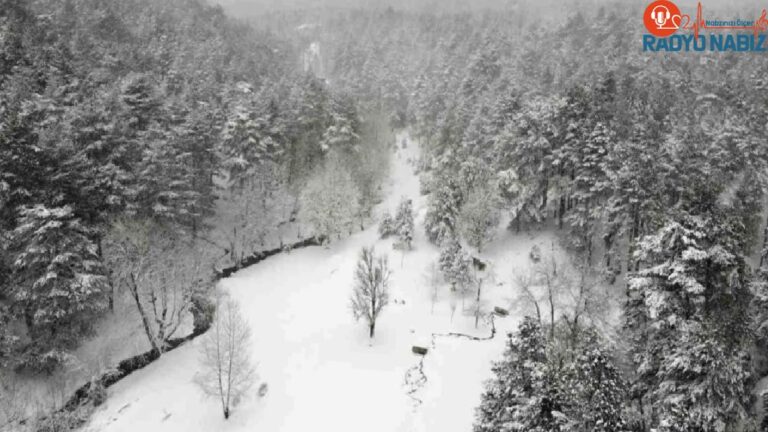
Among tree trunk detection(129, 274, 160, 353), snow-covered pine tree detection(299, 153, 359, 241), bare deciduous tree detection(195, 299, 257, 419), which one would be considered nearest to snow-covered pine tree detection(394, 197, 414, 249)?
snow-covered pine tree detection(299, 153, 359, 241)

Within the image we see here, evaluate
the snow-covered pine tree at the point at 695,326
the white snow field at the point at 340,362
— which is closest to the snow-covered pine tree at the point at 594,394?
the snow-covered pine tree at the point at 695,326

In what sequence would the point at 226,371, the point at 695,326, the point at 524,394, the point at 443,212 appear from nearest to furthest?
the point at 524,394
the point at 695,326
the point at 226,371
the point at 443,212

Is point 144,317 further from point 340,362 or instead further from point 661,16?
point 661,16

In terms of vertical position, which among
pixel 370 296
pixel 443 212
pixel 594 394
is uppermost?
pixel 443 212

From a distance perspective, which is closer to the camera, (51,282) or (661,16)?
(51,282)

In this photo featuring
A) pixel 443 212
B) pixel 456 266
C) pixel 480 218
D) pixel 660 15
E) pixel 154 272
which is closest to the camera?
pixel 154 272

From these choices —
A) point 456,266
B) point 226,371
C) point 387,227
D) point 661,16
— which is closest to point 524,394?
point 226,371

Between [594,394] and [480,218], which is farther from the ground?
→ [480,218]
